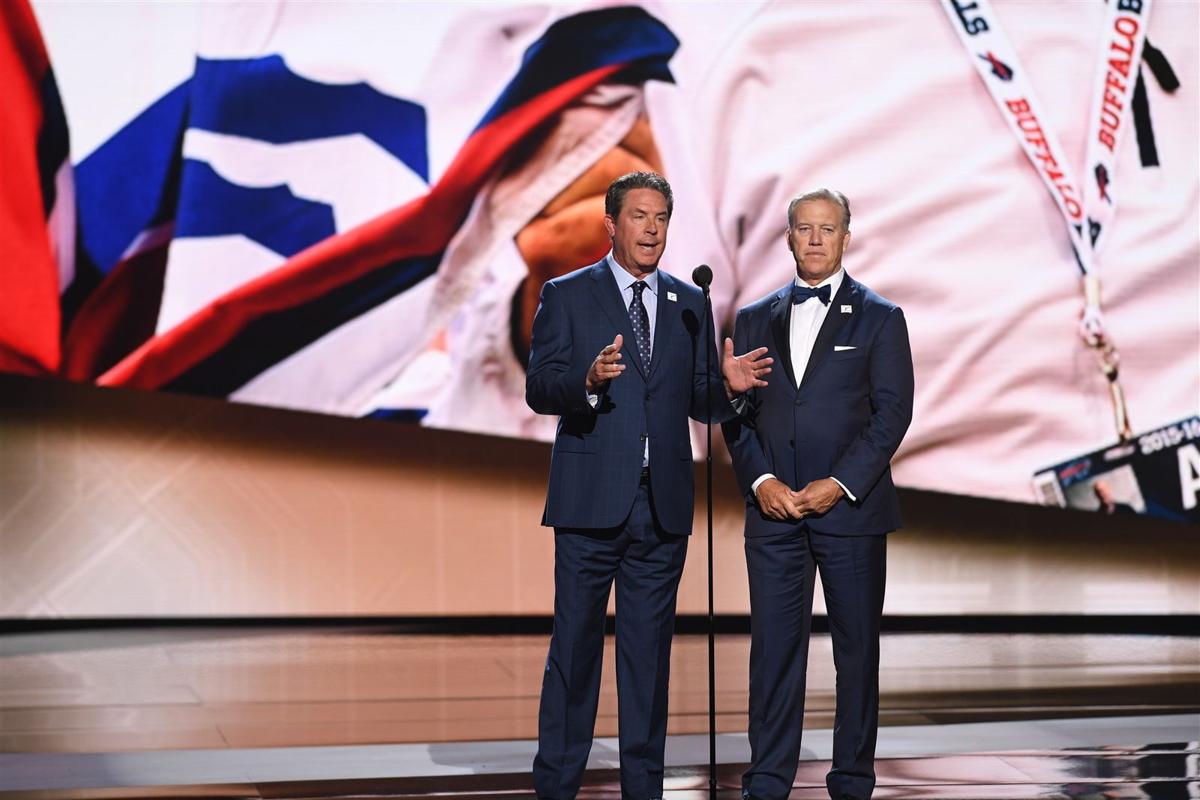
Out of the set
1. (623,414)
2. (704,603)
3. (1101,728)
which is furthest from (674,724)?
(704,603)

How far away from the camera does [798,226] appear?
3.09 m

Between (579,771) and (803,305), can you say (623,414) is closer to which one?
(803,305)

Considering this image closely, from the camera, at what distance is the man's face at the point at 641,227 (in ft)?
9.91

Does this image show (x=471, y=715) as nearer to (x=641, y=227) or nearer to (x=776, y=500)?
(x=776, y=500)

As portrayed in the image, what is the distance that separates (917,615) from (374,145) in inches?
129

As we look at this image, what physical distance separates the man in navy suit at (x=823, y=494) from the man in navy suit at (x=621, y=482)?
0.14m

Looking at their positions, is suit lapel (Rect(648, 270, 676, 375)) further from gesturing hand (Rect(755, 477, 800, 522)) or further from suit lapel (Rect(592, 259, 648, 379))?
gesturing hand (Rect(755, 477, 800, 522))

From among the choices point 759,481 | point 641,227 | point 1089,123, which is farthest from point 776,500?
point 1089,123

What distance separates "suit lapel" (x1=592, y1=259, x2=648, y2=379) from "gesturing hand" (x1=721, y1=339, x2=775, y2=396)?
0.60 feet

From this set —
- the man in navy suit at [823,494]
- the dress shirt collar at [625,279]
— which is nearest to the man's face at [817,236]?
the man in navy suit at [823,494]

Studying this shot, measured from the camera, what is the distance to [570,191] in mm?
5965

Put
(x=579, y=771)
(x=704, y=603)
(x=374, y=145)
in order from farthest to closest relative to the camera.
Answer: (x=704, y=603) → (x=374, y=145) → (x=579, y=771)

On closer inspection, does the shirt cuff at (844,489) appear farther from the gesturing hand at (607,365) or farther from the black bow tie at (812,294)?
the gesturing hand at (607,365)

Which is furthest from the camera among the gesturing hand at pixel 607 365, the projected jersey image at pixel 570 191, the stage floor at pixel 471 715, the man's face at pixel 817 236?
the projected jersey image at pixel 570 191
